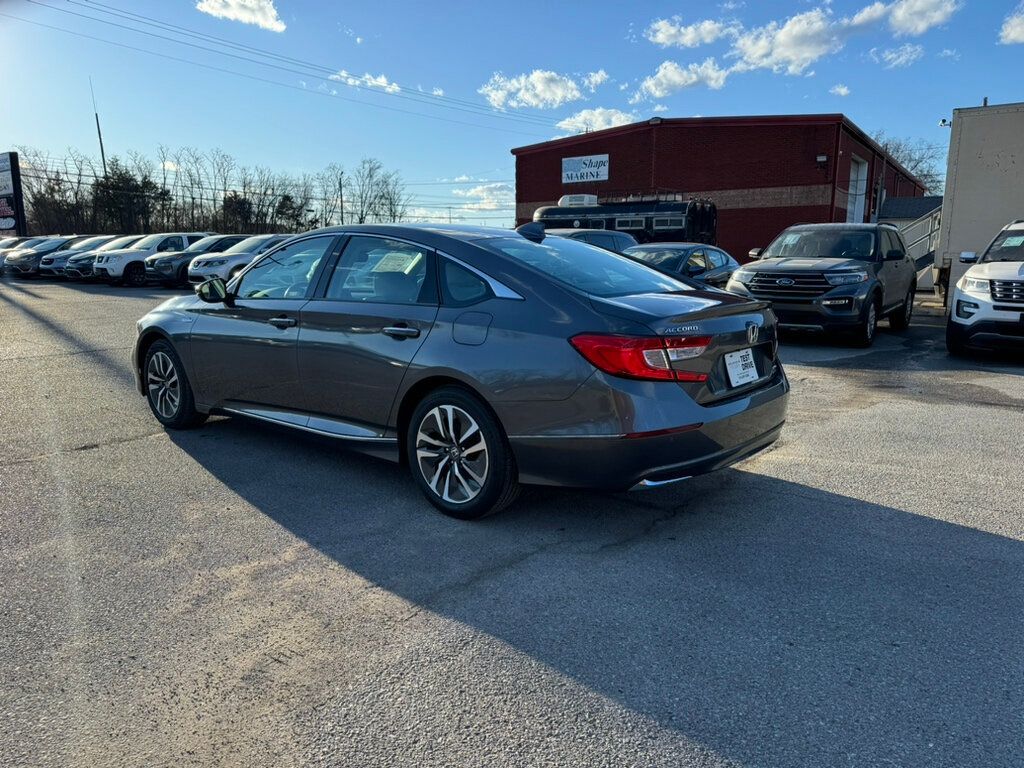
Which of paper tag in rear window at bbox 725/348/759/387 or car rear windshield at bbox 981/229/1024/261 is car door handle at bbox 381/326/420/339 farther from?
car rear windshield at bbox 981/229/1024/261

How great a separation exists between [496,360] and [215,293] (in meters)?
2.70

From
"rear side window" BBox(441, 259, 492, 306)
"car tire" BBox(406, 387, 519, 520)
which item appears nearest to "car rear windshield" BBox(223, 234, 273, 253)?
"rear side window" BBox(441, 259, 492, 306)

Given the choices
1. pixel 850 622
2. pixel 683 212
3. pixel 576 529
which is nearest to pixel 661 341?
pixel 576 529

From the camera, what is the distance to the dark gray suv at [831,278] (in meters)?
10.2

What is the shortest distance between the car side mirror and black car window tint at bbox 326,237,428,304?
3.58 feet

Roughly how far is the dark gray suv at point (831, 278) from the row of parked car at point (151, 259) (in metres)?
12.1

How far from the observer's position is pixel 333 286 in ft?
14.9

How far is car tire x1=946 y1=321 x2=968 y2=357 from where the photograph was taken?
932 centimetres

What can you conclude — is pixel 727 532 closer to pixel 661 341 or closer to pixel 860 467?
pixel 661 341

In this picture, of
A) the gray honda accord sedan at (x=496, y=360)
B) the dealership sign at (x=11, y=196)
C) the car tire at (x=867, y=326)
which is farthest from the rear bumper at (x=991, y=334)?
the dealership sign at (x=11, y=196)

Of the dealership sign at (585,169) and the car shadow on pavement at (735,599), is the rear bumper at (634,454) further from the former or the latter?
the dealership sign at (585,169)

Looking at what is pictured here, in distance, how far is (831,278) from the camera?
10.2m

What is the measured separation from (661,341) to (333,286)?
2.18m

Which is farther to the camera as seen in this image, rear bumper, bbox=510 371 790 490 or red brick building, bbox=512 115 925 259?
red brick building, bbox=512 115 925 259
